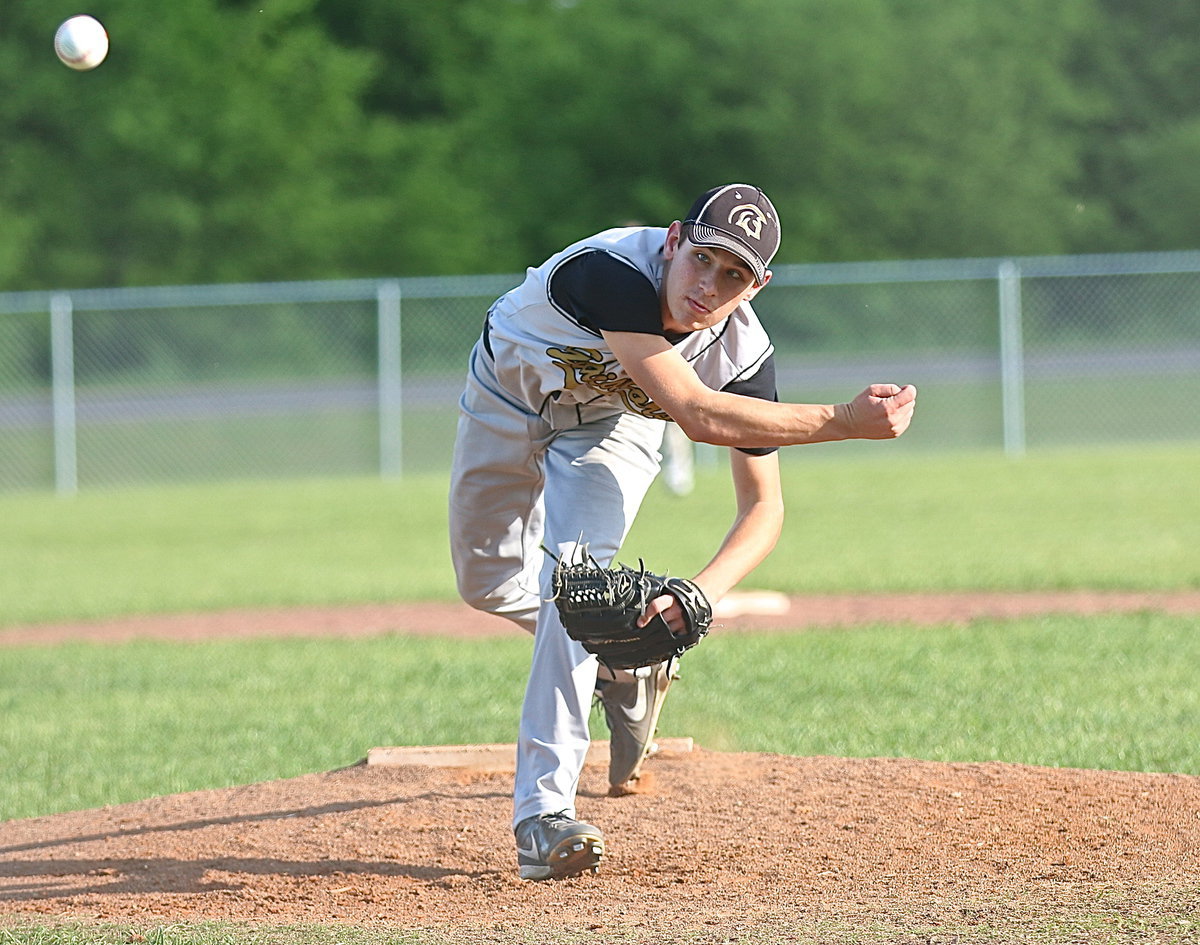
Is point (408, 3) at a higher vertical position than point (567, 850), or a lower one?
higher

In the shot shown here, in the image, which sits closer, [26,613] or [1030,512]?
[26,613]

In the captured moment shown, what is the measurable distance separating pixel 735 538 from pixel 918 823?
0.98m

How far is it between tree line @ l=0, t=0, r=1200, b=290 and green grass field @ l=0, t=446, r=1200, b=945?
16228 millimetres

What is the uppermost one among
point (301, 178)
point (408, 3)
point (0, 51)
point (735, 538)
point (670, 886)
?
point (408, 3)

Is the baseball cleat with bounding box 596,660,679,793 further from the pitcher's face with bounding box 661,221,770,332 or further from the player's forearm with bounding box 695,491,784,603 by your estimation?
the pitcher's face with bounding box 661,221,770,332

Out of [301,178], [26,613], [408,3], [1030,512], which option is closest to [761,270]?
[26,613]

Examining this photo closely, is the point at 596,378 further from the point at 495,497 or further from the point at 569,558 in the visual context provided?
the point at 495,497

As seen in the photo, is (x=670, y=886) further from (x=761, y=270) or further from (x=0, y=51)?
(x=0, y=51)

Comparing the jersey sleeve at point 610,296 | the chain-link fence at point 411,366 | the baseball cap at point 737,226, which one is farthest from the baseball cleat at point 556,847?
the chain-link fence at point 411,366

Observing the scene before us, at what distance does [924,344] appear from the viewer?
81.4 feet

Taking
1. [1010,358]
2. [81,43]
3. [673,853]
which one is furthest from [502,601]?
[1010,358]

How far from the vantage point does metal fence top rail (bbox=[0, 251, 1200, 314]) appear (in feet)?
67.2

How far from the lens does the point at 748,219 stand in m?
3.54

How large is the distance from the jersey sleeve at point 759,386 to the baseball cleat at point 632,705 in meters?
0.76
